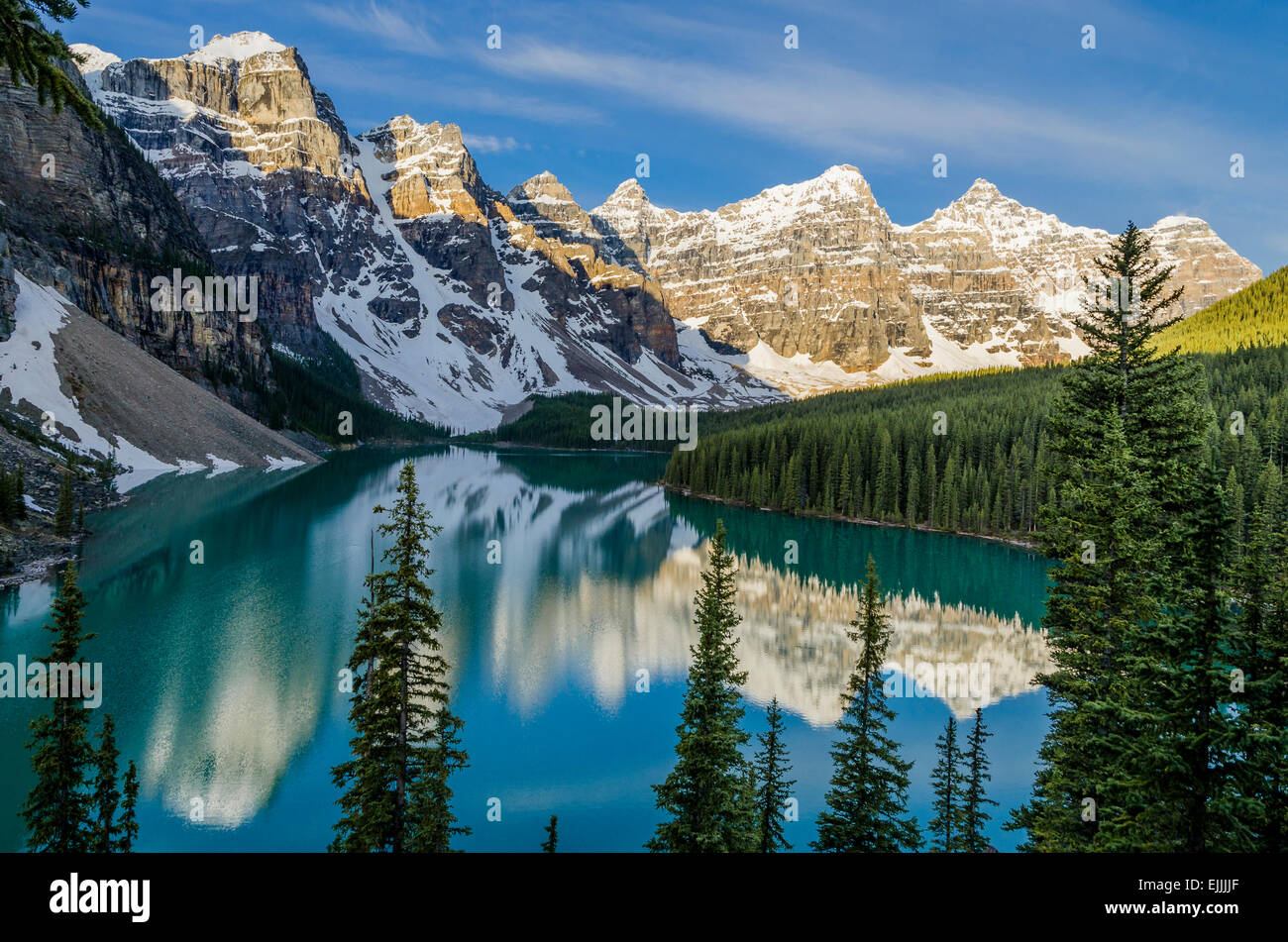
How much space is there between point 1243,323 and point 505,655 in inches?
4856

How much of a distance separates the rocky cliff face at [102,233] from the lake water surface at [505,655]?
196 ft

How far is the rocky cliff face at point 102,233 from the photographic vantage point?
321 ft

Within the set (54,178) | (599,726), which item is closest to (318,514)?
(599,726)

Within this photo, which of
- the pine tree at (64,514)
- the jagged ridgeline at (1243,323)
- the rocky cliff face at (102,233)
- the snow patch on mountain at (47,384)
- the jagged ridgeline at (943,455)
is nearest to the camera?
the pine tree at (64,514)

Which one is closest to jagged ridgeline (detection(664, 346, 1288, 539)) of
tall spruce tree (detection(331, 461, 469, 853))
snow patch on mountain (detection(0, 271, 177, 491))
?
tall spruce tree (detection(331, 461, 469, 853))

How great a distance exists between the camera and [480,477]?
114875mm

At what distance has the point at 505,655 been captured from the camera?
3106cm

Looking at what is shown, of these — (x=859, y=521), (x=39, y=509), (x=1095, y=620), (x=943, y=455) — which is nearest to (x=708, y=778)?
(x=1095, y=620)

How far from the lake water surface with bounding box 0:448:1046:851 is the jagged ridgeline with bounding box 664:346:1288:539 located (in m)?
9.84

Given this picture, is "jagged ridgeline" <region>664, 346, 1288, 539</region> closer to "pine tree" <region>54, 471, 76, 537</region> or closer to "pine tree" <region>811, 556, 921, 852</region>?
"pine tree" <region>811, 556, 921, 852</region>

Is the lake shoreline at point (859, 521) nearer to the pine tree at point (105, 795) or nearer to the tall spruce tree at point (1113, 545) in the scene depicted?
the tall spruce tree at point (1113, 545)

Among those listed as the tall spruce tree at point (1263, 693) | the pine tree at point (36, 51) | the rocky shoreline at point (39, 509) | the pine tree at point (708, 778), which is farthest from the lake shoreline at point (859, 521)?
the rocky shoreline at point (39, 509)

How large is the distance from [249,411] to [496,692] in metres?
121
